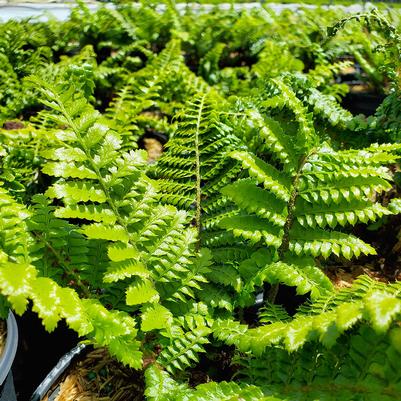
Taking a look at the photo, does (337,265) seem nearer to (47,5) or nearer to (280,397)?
(280,397)

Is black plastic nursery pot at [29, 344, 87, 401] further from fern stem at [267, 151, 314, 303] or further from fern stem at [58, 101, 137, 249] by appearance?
fern stem at [267, 151, 314, 303]

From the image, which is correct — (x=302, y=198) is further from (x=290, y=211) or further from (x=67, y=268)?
(x=67, y=268)

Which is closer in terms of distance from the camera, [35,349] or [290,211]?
[290,211]

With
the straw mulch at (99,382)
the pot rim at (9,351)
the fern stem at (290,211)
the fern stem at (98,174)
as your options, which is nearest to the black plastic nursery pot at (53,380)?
the straw mulch at (99,382)

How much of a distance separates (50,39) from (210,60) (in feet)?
3.92

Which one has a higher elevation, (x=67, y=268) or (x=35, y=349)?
(x=67, y=268)

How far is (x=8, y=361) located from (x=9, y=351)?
0.04 metres

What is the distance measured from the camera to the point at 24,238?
161 centimetres

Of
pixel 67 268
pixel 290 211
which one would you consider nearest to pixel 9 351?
pixel 67 268

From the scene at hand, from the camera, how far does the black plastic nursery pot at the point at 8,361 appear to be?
147 cm

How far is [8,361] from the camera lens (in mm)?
1484

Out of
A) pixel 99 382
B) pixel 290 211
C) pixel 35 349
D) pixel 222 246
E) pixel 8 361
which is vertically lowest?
pixel 35 349

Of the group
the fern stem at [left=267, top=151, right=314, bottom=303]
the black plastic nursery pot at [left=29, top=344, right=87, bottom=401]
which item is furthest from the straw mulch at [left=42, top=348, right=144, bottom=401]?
the fern stem at [left=267, top=151, right=314, bottom=303]

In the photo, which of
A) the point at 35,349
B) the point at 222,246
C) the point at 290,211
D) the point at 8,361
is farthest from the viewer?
the point at 35,349
